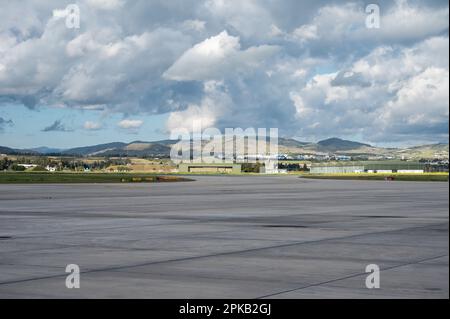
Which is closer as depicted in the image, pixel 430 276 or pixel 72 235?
pixel 430 276

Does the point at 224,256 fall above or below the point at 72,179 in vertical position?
below

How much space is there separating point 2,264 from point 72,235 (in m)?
8.36

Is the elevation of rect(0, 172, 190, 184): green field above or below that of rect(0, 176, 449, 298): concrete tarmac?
above

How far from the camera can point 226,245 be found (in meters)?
24.5

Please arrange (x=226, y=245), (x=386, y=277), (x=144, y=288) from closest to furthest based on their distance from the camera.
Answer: (x=144, y=288)
(x=386, y=277)
(x=226, y=245)

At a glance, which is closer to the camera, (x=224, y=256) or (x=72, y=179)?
(x=224, y=256)

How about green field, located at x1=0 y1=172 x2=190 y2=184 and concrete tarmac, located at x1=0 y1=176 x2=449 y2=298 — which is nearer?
concrete tarmac, located at x1=0 y1=176 x2=449 y2=298

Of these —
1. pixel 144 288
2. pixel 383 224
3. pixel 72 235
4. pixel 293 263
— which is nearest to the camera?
pixel 144 288

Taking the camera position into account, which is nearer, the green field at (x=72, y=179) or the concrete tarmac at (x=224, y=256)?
the concrete tarmac at (x=224, y=256)

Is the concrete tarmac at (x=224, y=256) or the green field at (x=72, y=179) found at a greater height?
the green field at (x=72, y=179)

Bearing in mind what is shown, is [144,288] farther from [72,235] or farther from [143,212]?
[143,212]

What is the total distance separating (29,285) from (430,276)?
8695mm
